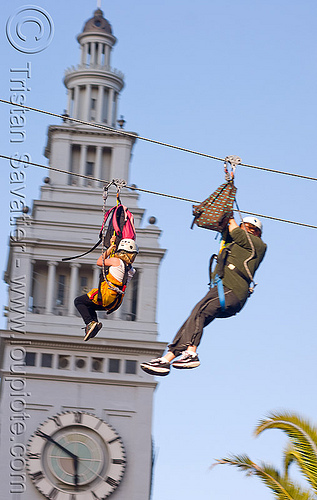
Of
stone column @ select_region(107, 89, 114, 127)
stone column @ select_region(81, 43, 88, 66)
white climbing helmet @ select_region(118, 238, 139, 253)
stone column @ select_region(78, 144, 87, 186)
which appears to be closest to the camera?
white climbing helmet @ select_region(118, 238, 139, 253)

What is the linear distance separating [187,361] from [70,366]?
1629 inches

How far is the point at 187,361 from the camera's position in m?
20.0

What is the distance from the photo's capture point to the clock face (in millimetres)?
59156

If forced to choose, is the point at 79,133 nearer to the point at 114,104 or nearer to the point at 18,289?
the point at 114,104

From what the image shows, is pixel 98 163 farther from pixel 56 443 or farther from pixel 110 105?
pixel 56 443

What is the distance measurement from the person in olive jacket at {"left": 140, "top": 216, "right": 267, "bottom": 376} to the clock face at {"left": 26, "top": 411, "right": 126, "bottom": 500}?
39.5 meters

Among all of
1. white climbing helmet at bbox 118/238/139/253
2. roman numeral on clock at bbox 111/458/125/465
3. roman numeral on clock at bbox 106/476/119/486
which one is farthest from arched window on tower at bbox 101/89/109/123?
white climbing helmet at bbox 118/238/139/253

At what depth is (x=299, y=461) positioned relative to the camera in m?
21.7

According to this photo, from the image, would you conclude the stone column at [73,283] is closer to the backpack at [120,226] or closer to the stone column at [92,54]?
the stone column at [92,54]

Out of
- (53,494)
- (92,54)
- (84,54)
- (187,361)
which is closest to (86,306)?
(187,361)

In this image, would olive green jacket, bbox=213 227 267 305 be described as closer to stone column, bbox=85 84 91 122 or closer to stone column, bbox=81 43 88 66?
stone column, bbox=85 84 91 122

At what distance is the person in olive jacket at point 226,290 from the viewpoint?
20.3 meters

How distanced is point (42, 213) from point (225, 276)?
42.9 m

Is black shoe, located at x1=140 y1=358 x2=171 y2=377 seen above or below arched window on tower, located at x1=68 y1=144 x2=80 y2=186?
below
